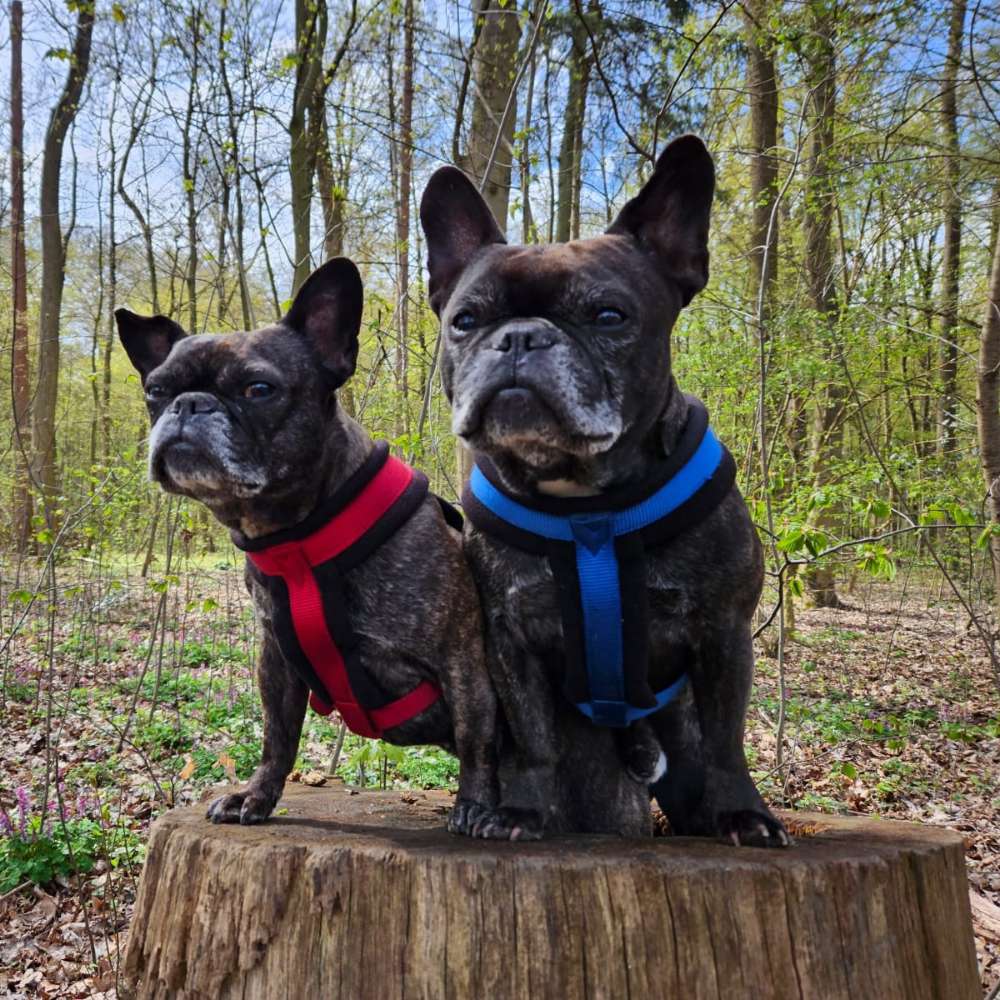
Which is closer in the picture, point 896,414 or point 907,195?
point 907,195

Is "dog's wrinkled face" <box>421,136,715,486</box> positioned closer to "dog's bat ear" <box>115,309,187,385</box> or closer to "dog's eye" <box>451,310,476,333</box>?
"dog's eye" <box>451,310,476,333</box>

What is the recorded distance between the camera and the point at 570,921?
6.66 feet

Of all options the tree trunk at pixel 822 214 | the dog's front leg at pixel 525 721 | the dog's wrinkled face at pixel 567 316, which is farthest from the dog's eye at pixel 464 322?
the tree trunk at pixel 822 214

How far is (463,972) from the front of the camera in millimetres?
2041

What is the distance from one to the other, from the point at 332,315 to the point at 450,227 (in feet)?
1.74

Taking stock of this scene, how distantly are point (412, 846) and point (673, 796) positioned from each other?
3.71 ft

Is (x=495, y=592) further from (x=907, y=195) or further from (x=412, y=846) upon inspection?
(x=907, y=195)

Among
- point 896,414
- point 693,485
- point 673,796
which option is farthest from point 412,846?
point 896,414

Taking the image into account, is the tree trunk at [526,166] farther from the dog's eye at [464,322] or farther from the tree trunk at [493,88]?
the dog's eye at [464,322]

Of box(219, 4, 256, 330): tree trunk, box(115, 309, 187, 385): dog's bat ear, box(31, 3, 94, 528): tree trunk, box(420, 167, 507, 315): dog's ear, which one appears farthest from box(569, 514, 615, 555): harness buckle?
box(31, 3, 94, 528): tree trunk

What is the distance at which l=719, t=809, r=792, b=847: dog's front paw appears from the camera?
2.35 metres

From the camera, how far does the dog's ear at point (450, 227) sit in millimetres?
2850

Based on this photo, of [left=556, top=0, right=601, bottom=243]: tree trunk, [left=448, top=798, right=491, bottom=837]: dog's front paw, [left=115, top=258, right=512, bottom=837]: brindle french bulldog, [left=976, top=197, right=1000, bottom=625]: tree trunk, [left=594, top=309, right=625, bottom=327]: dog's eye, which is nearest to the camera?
[left=594, top=309, right=625, bottom=327]: dog's eye

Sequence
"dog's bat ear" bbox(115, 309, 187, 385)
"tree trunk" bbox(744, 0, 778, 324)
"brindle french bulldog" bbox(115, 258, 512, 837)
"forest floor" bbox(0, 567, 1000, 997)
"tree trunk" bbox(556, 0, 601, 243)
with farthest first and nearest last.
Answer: "tree trunk" bbox(556, 0, 601, 243), "tree trunk" bbox(744, 0, 778, 324), "forest floor" bbox(0, 567, 1000, 997), "dog's bat ear" bbox(115, 309, 187, 385), "brindle french bulldog" bbox(115, 258, 512, 837)
